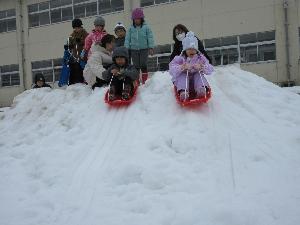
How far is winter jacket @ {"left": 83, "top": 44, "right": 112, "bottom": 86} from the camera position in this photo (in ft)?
24.5

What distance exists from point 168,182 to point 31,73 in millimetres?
16674

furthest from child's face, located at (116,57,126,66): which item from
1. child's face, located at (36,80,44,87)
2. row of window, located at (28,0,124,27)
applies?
row of window, located at (28,0,124,27)

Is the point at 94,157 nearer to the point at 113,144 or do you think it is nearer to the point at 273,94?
the point at 113,144

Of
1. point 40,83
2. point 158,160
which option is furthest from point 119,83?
point 40,83

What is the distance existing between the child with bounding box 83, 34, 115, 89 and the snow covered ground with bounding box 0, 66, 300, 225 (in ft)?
1.01

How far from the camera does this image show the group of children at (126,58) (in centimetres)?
634

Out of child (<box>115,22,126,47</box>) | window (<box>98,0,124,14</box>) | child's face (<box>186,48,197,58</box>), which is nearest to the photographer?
child's face (<box>186,48,197,58</box>)

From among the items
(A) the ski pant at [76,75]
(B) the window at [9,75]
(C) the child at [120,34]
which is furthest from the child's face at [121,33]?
(B) the window at [9,75]

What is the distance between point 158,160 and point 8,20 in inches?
721

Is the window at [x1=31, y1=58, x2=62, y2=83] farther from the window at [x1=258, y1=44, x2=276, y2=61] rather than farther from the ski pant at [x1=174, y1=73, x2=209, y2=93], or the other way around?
the ski pant at [x1=174, y1=73, x2=209, y2=93]

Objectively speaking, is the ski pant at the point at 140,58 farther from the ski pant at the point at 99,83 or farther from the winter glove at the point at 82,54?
the winter glove at the point at 82,54

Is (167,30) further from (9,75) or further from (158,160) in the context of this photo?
(158,160)

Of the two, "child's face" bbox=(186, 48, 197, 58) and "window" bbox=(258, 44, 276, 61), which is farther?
"window" bbox=(258, 44, 276, 61)

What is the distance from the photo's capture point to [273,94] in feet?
22.1
